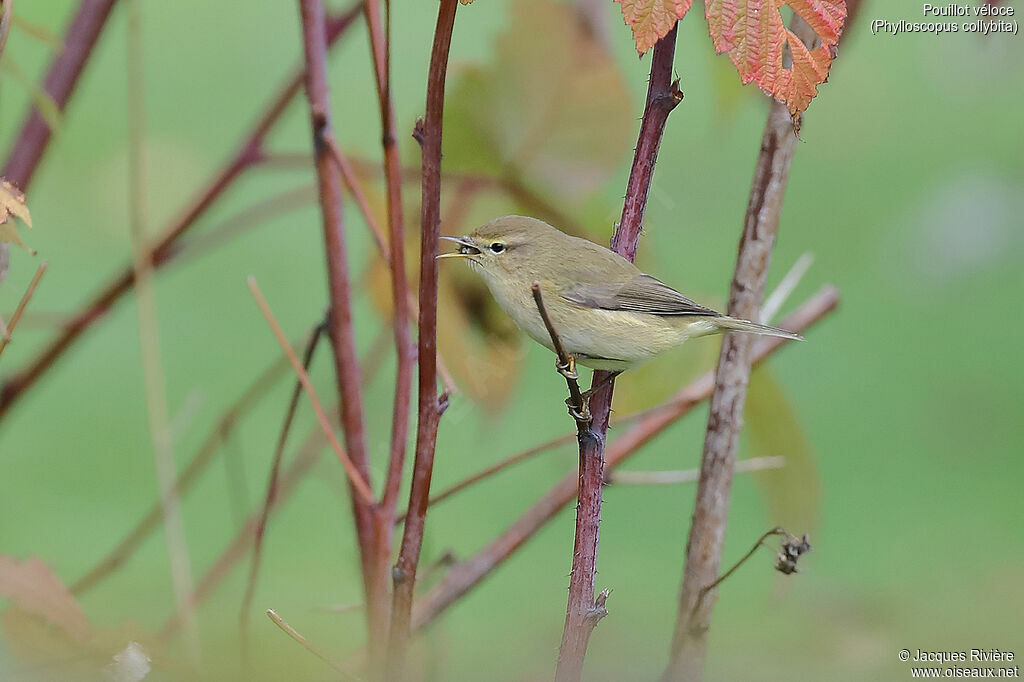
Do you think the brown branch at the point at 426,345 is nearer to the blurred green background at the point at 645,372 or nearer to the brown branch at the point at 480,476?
the brown branch at the point at 480,476

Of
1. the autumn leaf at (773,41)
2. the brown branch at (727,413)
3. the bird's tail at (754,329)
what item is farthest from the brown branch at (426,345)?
the bird's tail at (754,329)

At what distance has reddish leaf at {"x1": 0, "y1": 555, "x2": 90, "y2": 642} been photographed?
0.91 m

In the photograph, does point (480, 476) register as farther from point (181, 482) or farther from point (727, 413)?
point (181, 482)

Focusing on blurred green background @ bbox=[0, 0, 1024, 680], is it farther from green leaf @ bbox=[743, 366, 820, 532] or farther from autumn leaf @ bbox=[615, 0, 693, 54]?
autumn leaf @ bbox=[615, 0, 693, 54]

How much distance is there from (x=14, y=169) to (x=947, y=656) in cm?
133

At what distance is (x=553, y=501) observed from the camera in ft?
3.62

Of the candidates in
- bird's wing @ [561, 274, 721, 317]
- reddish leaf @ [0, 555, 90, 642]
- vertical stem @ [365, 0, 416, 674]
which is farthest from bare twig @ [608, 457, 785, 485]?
reddish leaf @ [0, 555, 90, 642]

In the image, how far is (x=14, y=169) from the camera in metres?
1.31

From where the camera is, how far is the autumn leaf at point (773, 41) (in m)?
0.76

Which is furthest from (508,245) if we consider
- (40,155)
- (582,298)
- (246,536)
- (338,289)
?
(40,155)


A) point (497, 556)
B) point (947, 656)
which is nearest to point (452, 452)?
point (947, 656)

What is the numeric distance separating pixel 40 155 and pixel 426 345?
812 mm

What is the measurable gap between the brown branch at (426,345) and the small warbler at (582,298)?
1.11 ft

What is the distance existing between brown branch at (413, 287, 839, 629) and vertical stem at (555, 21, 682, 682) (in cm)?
25
